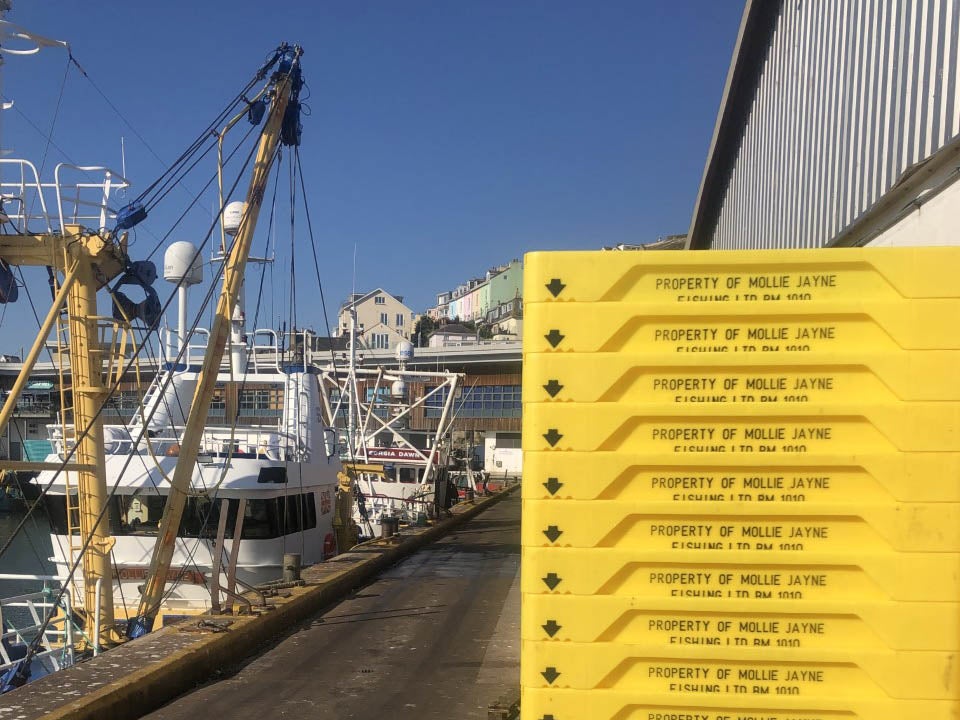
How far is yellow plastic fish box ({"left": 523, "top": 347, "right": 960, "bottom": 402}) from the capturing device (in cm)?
321

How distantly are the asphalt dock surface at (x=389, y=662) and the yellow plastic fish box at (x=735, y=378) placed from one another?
15.3 ft

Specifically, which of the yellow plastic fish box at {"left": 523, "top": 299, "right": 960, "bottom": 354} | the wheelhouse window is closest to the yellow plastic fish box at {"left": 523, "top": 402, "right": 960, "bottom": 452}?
the yellow plastic fish box at {"left": 523, "top": 299, "right": 960, "bottom": 354}

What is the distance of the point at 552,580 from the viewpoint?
130 inches

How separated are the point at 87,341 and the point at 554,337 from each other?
1081cm

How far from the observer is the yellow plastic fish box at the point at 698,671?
10.5 feet

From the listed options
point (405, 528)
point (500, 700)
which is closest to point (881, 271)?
point (500, 700)

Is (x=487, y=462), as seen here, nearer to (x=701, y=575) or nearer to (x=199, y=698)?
(x=199, y=698)

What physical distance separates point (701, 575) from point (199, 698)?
5.99 metres

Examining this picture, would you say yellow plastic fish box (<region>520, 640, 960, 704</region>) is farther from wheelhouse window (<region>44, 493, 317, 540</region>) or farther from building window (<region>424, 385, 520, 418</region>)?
building window (<region>424, 385, 520, 418</region>)

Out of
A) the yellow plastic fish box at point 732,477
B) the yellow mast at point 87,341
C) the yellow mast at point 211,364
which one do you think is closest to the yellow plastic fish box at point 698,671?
the yellow plastic fish box at point 732,477

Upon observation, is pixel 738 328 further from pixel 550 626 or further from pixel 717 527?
pixel 550 626

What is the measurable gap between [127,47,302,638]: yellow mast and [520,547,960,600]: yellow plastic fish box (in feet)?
31.6

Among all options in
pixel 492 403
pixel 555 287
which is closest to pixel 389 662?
pixel 555 287

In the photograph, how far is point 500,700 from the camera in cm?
703
